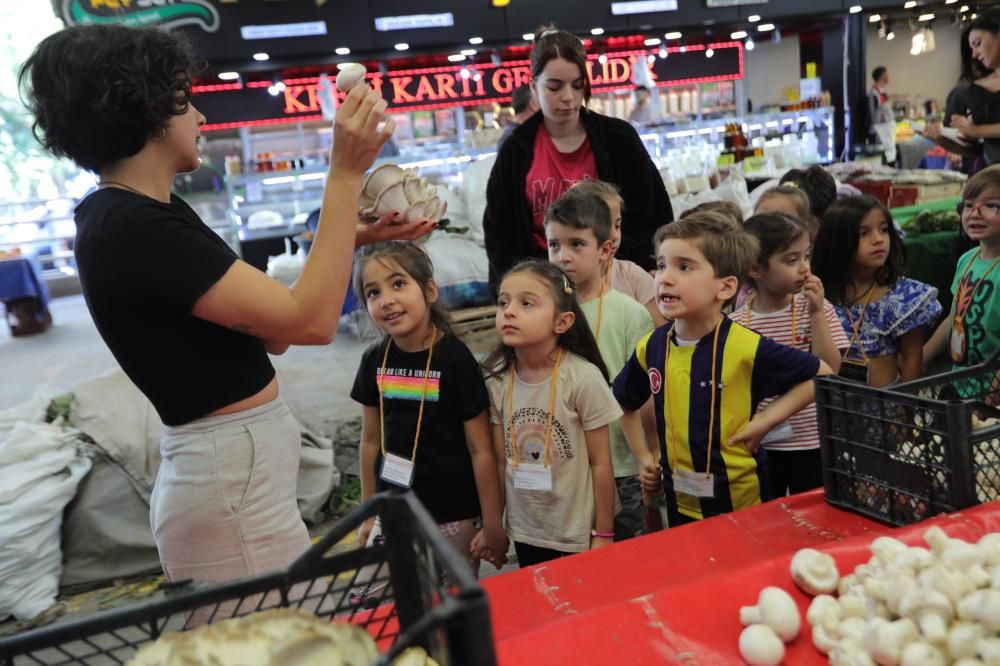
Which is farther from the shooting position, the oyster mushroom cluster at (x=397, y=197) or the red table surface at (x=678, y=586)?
the oyster mushroom cluster at (x=397, y=197)

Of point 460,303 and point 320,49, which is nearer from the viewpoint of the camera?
point 460,303

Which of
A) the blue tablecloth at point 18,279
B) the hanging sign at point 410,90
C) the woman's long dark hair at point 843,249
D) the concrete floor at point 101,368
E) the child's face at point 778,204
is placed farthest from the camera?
the hanging sign at point 410,90

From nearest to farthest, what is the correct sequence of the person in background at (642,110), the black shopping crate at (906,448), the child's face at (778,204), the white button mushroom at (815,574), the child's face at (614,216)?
the white button mushroom at (815,574) → the black shopping crate at (906,448) → the child's face at (614,216) → the child's face at (778,204) → the person in background at (642,110)

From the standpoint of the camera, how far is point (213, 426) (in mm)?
1275

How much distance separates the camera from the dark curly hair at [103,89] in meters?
1.17

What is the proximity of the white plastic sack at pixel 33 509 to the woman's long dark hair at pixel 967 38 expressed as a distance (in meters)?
4.22

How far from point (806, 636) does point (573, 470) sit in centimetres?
91

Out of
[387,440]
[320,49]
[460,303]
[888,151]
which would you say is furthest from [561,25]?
[387,440]

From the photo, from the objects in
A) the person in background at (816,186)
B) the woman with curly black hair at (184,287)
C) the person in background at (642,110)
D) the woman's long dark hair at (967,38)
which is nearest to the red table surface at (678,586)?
the woman with curly black hair at (184,287)

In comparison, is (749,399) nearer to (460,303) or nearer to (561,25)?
(460,303)

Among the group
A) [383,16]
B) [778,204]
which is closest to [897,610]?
[778,204]

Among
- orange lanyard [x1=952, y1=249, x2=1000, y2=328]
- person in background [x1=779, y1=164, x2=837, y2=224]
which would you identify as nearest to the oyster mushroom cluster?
orange lanyard [x1=952, y1=249, x2=1000, y2=328]

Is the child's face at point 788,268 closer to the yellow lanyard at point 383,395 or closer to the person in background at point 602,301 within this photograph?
the person in background at point 602,301

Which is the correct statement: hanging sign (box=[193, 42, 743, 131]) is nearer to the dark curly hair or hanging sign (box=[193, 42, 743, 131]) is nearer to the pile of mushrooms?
the dark curly hair
